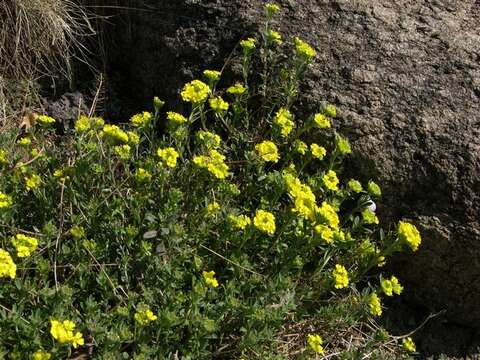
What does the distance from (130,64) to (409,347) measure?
2.48 metres

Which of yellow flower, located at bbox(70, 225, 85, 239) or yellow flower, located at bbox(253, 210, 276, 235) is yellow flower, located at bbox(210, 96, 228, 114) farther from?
yellow flower, located at bbox(70, 225, 85, 239)

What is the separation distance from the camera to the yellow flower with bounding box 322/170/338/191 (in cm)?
304

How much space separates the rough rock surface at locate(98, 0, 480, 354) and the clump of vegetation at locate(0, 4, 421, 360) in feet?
0.66

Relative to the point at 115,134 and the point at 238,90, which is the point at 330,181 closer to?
the point at 238,90

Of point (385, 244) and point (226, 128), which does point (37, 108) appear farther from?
point (385, 244)

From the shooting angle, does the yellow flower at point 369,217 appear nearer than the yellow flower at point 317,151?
Yes

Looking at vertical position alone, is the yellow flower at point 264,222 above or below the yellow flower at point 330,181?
below

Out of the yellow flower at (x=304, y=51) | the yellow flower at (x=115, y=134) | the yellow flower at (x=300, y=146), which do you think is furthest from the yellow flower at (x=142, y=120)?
the yellow flower at (x=304, y=51)

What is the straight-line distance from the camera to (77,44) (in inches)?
166

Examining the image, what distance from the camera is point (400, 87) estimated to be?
3.47m

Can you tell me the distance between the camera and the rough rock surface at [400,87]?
3.25 meters

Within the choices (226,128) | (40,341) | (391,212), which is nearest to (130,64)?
(226,128)

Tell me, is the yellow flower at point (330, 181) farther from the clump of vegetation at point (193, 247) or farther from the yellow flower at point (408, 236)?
the yellow flower at point (408, 236)

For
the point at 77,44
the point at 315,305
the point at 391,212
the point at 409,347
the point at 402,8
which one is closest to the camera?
the point at 409,347
